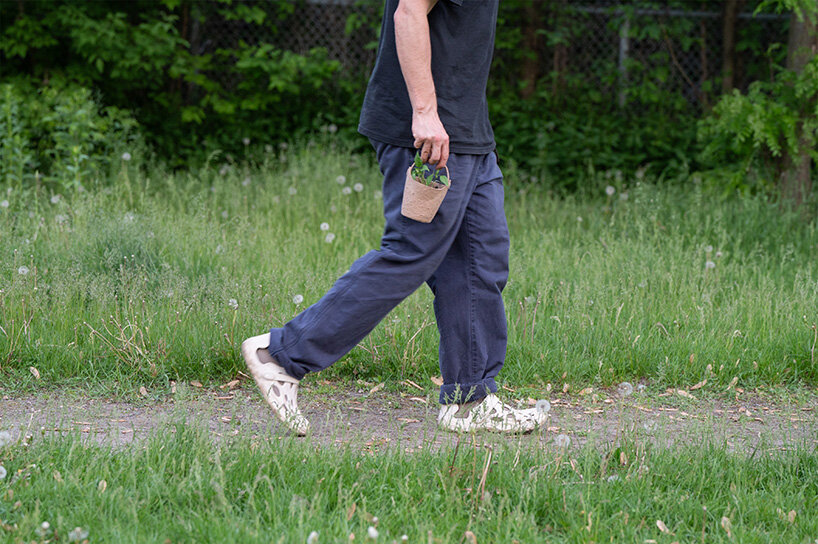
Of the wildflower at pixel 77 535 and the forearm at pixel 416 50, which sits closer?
the wildflower at pixel 77 535

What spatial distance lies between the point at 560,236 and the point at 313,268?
1.74 m

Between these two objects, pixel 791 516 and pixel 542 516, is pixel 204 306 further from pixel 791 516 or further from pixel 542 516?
pixel 791 516

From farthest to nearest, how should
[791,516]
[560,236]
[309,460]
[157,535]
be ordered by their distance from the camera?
[560,236] → [309,460] → [791,516] → [157,535]

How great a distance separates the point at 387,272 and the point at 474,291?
35cm

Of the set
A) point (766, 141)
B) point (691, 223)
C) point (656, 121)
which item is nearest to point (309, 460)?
point (691, 223)

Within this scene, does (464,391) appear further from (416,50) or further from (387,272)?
(416,50)

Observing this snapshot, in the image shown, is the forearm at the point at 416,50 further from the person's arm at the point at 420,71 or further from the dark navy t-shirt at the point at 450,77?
the dark navy t-shirt at the point at 450,77

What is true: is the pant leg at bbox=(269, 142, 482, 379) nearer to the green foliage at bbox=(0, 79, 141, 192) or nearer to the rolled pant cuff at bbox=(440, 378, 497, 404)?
the rolled pant cuff at bbox=(440, 378, 497, 404)

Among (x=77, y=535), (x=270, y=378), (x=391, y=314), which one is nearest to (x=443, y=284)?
(x=270, y=378)

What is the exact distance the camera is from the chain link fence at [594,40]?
30.4 ft

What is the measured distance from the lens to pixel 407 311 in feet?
13.7

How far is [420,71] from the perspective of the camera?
111 inches

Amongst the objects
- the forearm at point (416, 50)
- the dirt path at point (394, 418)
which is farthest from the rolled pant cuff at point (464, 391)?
the forearm at point (416, 50)

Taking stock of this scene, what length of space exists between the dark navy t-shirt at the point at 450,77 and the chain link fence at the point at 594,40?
20.4 ft
